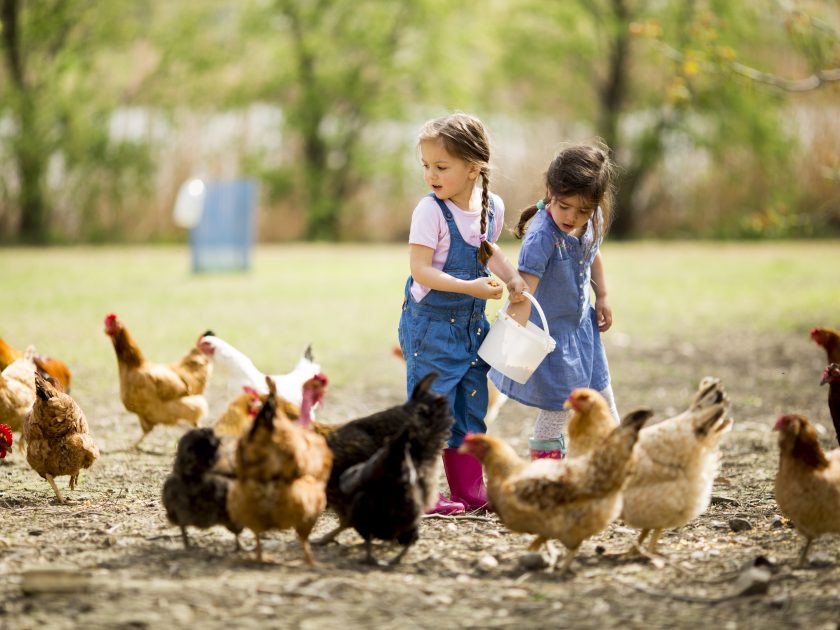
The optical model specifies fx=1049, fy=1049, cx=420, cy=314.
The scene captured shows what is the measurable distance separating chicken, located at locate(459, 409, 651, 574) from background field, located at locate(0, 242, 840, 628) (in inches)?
7.6

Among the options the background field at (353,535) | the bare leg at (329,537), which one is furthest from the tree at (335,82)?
the bare leg at (329,537)

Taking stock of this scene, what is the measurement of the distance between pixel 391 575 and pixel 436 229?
1767 millimetres

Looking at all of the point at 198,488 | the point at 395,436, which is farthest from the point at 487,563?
the point at 198,488

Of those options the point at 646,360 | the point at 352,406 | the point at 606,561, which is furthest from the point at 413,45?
the point at 606,561

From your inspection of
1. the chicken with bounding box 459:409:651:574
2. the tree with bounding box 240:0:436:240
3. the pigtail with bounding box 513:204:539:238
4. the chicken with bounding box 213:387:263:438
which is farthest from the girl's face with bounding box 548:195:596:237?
the tree with bounding box 240:0:436:240

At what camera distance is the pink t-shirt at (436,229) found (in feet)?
16.7

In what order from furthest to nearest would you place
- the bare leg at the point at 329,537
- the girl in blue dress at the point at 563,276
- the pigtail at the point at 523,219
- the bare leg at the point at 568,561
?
the pigtail at the point at 523,219 → the girl in blue dress at the point at 563,276 → the bare leg at the point at 329,537 → the bare leg at the point at 568,561

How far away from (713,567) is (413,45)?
21348mm

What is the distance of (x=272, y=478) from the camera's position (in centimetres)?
405

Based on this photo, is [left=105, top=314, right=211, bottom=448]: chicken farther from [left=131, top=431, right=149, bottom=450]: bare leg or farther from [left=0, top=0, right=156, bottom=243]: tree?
[left=0, top=0, right=156, bottom=243]: tree

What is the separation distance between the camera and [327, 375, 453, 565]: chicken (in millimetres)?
4199

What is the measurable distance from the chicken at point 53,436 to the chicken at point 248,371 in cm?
112

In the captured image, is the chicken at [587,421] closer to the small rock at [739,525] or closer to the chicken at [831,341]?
the small rock at [739,525]

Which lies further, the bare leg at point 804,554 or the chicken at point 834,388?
the chicken at point 834,388
